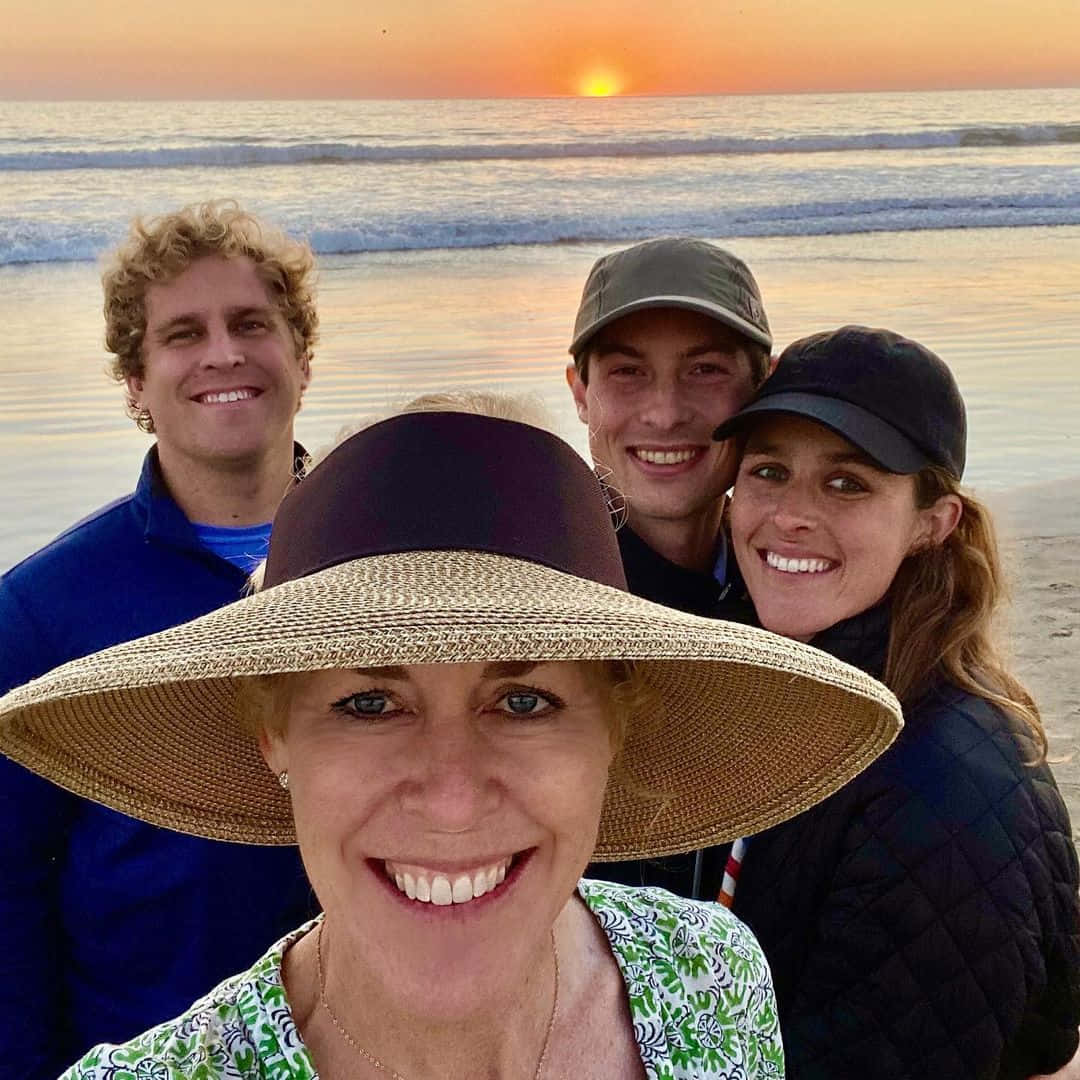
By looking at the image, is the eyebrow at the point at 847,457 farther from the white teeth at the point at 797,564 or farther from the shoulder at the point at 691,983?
the shoulder at the point at 691,983

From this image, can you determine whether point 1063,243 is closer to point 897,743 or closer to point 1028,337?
point 1028,337

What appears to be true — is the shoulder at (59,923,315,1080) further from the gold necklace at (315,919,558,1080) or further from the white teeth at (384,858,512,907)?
the white teeth at (384,858,512,907)

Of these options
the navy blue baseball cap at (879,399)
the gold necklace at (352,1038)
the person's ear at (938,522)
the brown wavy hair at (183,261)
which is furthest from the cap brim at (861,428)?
the brown wavy hair at (183,261)

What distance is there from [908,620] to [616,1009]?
1145 mm

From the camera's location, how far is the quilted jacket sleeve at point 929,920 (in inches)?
87.9

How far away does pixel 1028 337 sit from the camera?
1208 cm

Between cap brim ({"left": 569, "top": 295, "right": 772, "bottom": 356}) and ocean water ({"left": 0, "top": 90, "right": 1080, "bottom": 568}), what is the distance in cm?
102

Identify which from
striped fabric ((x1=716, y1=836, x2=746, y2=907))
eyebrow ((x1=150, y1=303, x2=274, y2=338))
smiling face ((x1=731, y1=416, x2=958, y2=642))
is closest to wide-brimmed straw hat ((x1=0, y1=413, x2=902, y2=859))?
striped fabric ((x1=716, y1=836, x2=746, y2=907))

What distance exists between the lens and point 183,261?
131 inches

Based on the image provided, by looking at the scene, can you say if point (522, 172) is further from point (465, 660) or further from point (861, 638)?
point (465, 660)

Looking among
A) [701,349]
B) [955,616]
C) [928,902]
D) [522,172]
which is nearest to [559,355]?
[701,349]

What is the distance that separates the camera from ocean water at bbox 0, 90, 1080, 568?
9508mm

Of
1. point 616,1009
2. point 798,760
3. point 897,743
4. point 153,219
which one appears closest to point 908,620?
point 897,743

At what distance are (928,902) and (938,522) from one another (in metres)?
0.87
